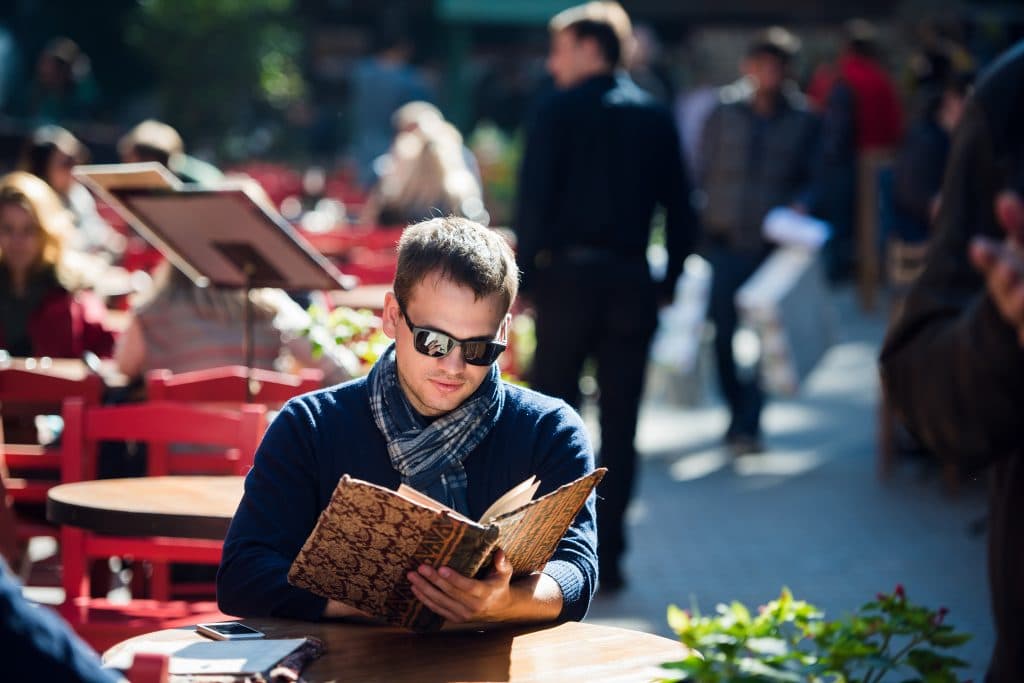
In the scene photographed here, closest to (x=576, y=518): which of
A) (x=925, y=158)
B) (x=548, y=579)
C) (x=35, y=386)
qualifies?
(x=548, y=579)

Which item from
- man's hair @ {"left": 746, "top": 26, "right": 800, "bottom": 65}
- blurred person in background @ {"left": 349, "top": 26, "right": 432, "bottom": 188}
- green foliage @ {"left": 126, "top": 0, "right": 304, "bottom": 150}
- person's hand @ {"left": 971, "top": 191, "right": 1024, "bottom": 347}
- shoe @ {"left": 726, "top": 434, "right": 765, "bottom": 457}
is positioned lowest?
shoe @ {"left": 726, "top": 434, "right": 765, "bottom": 457}

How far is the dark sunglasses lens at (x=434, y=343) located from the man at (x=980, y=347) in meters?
1.09

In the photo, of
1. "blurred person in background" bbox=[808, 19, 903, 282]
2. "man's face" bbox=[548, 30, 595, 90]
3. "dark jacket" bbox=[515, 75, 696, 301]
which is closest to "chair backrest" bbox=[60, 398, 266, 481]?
"dark jacket" bbox=[515, 75, 696, 301]

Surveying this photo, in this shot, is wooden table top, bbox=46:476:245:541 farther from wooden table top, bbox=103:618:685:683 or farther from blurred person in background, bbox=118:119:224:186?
blurred person in background, bbox=118:119:224:186

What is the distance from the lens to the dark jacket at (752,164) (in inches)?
381

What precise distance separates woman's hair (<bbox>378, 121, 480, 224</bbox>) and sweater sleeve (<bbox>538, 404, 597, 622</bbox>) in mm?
7908

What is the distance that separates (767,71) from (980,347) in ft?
25.9

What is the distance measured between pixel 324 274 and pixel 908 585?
3.21m

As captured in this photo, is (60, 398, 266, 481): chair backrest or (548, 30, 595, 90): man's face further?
(548, 30, 595, 90): man's face

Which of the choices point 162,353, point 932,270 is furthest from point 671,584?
point 932,270

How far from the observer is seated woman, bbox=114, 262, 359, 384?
5949mm

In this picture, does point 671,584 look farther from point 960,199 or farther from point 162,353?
point 960,199

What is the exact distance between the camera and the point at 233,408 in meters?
5.15

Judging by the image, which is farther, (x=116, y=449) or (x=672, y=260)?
(x=672, y=260)
